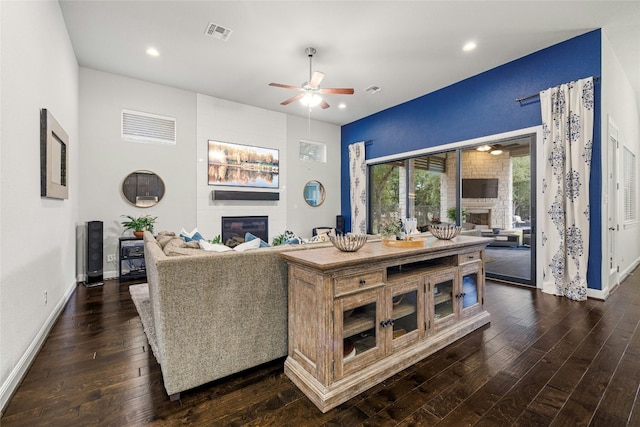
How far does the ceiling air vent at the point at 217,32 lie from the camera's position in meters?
3.36

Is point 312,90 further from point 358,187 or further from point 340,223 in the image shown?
point 340,223

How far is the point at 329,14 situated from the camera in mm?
3133

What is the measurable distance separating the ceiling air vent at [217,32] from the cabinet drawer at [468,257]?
3.65 metres

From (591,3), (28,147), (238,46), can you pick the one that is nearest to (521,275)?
(591,3)

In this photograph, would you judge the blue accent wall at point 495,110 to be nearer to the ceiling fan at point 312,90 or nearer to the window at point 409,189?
the window at point 409,189

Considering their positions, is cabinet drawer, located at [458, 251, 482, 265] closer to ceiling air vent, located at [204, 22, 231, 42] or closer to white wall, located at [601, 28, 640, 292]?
white wall, located at [601, 28, 640, 292]

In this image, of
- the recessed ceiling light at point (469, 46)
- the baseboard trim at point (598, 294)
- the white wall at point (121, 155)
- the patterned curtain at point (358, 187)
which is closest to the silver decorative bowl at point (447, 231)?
the baseboard trim at point (598, 294)

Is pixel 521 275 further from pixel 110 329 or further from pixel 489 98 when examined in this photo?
pixel 110 329

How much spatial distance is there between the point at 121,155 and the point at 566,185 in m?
6.51

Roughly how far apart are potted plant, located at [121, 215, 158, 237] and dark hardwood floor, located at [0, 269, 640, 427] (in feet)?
6.34

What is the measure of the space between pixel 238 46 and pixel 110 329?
3602 mm

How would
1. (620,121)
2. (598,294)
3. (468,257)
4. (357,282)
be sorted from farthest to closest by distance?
(620,121)
(598,294)
(468,257)
(357,282)

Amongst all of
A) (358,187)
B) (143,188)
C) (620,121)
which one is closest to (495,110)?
(620,121)

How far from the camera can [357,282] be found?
174cm
